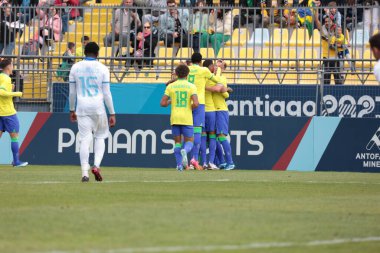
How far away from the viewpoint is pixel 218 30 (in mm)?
26484

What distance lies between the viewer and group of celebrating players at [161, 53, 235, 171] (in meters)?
22.0

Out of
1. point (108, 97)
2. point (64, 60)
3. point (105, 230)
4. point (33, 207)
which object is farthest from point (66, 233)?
point (64, 60)

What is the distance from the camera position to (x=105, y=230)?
9602mm

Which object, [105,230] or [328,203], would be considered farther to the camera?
[328,203]

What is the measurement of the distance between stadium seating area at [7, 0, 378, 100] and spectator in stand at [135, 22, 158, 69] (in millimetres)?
154

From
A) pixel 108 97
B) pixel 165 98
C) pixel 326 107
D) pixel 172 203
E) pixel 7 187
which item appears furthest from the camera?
pixel 326 107

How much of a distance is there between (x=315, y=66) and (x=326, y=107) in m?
1.30

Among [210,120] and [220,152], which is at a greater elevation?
[210,120]

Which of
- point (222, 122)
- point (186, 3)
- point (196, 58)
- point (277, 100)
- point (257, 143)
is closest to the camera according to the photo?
point (196, 58)

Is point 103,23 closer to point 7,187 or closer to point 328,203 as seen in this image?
point 7,187

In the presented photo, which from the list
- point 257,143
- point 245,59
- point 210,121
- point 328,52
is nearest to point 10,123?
point 210,121

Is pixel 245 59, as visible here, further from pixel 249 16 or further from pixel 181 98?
pixel 181 98

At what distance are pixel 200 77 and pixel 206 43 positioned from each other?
3.60m

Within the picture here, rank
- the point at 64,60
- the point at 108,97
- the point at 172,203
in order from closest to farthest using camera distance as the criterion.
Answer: the point at 172,203, the point at 108,97, the point at 64,60
